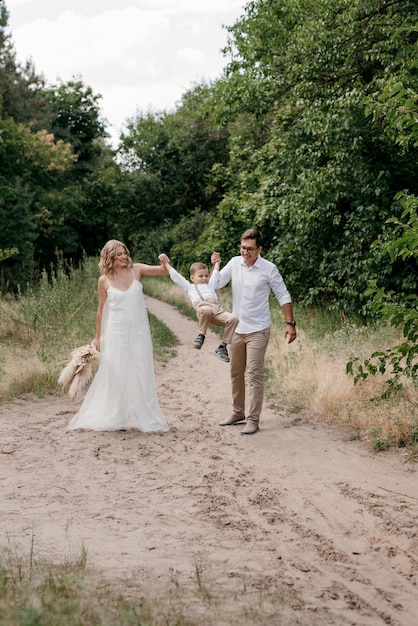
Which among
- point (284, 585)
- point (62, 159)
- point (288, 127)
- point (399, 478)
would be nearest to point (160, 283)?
point (62, 159)

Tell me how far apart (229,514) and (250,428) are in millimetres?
2722

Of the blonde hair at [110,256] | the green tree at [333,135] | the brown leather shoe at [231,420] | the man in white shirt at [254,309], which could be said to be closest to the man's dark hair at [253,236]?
the man in white shirt at [254,309]

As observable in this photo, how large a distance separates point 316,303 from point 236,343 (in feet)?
31.9

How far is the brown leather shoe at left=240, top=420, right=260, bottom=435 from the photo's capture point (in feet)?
27.9

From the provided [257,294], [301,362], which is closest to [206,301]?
[257,294]

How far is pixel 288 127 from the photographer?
1714 centimetres

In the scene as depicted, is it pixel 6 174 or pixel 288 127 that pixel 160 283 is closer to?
pixel 6 174

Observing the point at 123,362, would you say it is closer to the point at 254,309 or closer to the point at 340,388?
the point at 254,309

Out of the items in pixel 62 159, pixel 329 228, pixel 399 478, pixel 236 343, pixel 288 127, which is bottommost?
pixel 399 478

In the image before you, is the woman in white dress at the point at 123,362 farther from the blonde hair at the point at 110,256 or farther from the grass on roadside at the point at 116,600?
the grass on roadside at the point at 116,600

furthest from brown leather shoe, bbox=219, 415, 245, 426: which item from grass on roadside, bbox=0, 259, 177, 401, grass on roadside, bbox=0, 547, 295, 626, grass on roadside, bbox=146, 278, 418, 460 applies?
grass on roadside, bbox=0, 547, 295, 626

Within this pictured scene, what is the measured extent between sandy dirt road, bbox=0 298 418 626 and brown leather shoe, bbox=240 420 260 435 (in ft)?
0.31

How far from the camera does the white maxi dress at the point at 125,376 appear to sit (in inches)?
347

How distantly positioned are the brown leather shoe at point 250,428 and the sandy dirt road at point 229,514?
94 millimetres
